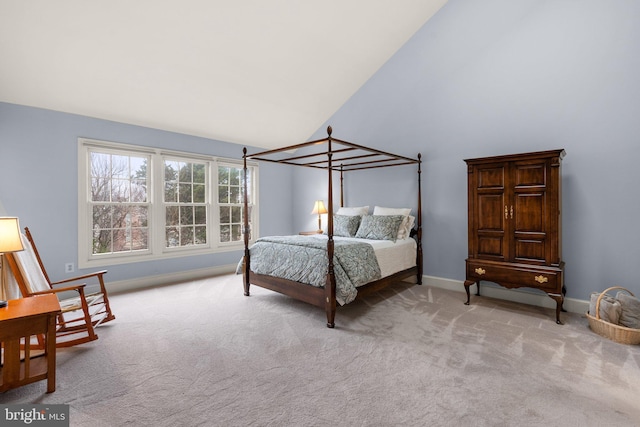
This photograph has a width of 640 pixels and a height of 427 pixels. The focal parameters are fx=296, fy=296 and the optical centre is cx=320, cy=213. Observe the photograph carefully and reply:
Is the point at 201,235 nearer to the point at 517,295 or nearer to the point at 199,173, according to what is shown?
the point at 199,173

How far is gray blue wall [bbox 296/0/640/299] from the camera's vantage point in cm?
288

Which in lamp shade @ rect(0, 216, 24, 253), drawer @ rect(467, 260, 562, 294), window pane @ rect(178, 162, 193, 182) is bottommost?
drawer @ rect(467, 260, 562, 294)

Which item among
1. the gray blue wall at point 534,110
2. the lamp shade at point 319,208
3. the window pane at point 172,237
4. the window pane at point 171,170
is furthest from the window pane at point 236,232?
the gray blue wall at point 534,110

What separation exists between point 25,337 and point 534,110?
4857 mm

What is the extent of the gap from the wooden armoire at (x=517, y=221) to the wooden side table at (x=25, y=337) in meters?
3.67

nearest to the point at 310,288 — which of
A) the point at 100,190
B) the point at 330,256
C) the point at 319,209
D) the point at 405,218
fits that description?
the point at 330,256

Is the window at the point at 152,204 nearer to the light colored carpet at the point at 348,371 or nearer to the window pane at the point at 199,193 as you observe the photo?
the window pane at the point at 199,193

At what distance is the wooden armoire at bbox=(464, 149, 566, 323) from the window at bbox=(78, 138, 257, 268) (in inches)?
149

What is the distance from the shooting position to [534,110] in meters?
3.33

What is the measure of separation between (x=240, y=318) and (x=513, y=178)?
3159 mm

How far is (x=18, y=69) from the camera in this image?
116 inches

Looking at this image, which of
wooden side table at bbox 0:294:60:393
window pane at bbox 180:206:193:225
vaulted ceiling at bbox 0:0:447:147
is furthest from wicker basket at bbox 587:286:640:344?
window pane at bbox 180:206:193:225

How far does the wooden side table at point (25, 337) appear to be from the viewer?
171 centimetres

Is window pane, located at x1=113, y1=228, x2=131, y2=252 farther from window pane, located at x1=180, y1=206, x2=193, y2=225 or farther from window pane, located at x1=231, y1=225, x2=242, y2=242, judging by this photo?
window pane, located at x1=231, y1=225, x2=242, y2=242
